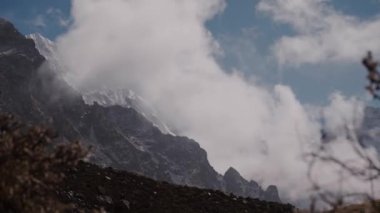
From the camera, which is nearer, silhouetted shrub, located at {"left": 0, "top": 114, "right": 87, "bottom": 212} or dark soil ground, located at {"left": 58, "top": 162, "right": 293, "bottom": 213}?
silhouetted shrub, located at {"left": 0, "top": 114, "right": 87, "bottom": 212}

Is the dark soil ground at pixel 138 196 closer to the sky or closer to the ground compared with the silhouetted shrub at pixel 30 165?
closer to the sky

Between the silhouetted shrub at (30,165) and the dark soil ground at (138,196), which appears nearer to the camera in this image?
the silhouetted shrub at (30,165)

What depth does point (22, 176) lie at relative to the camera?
10.5 m

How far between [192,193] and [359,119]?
42.7 m

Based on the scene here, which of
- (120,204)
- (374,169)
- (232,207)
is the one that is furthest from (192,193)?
(374,169)

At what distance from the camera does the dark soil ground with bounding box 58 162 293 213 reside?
40.6 meters

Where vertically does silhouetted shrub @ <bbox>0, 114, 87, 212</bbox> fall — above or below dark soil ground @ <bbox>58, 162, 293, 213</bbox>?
below

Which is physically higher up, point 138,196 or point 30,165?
point 138,196

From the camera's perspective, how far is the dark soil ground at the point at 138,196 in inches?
1597

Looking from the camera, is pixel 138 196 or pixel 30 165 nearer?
pixel 30 165

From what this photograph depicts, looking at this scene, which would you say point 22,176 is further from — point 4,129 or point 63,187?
point 63,187

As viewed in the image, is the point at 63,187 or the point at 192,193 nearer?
the point at 63,187

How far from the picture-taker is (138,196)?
44344 millimetres

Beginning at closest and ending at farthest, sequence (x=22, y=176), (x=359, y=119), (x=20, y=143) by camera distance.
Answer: (x=359, y=119) < (x=22, y=176) < (x=20, y=143)
